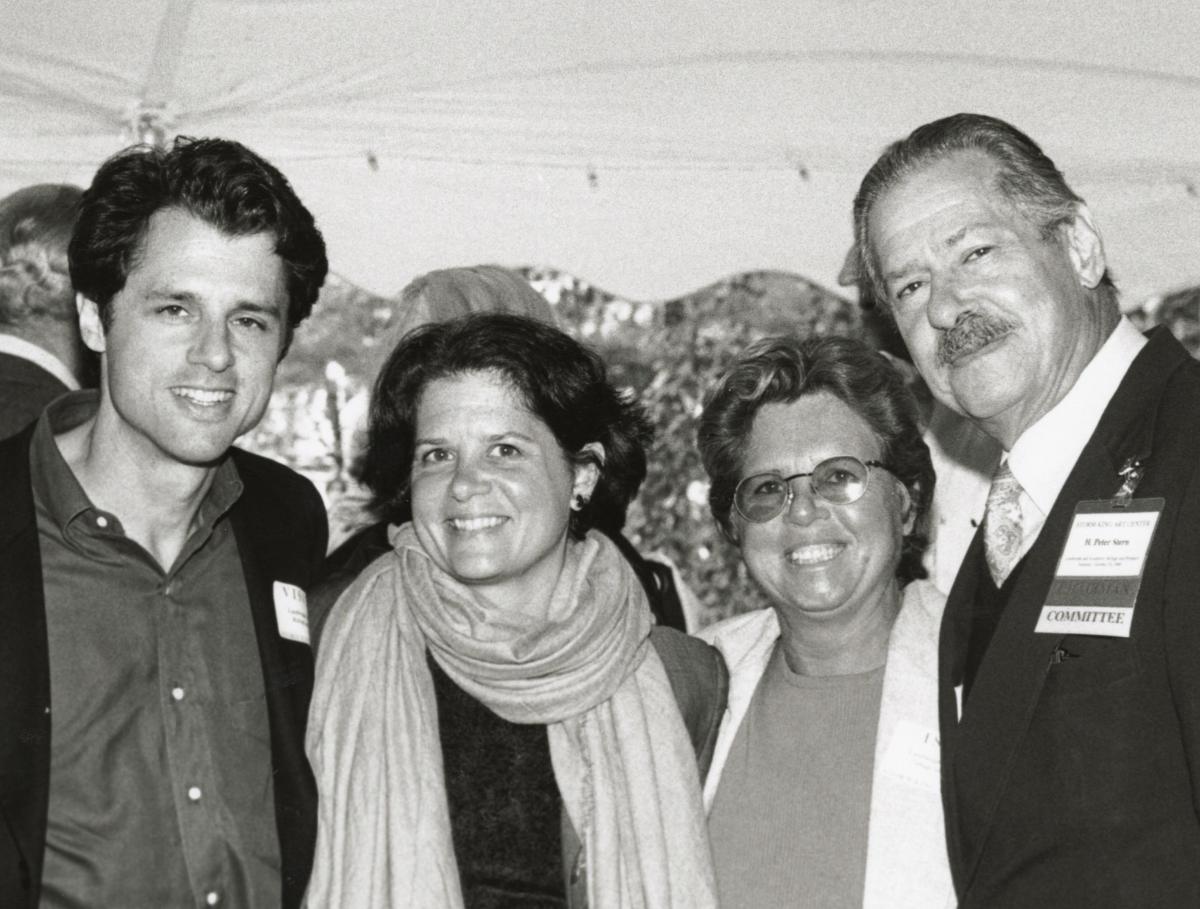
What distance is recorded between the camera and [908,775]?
2770mm

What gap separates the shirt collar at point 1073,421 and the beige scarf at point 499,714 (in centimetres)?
96

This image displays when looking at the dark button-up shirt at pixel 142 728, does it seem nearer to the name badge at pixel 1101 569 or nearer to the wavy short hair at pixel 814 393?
the wavy short hair at pixel 814 393

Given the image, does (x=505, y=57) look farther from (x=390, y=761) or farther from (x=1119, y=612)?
(x=1119, y=612)

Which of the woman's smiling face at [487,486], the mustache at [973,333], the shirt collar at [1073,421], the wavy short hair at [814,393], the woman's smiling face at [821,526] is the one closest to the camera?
the shirt collar at [1073,421]

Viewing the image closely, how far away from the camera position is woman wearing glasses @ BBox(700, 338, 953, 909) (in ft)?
9.08

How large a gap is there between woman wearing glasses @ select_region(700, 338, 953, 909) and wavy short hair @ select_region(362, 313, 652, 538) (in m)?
0.23

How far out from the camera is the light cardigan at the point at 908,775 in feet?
8.81

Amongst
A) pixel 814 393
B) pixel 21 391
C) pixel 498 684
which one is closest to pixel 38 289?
pixel 21 391

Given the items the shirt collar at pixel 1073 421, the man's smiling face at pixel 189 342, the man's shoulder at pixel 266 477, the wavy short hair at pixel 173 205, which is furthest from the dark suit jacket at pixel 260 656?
the shirt collar at pixel 1073 421

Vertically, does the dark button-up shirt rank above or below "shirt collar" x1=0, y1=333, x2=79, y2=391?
below

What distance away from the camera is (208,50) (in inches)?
170

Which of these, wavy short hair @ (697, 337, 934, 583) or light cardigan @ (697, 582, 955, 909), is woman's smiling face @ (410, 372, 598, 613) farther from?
light cardigan @ (697, 582, 955, 909)

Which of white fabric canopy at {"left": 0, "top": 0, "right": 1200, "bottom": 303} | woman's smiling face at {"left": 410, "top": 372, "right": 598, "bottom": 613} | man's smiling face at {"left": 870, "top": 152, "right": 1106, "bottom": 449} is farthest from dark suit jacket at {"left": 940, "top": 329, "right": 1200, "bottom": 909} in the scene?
white fabric canopy at {"left": 0, "top": 0, "right": 1200, "bottom": 303}

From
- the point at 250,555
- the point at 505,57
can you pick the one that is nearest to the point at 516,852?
the point at 250,555
